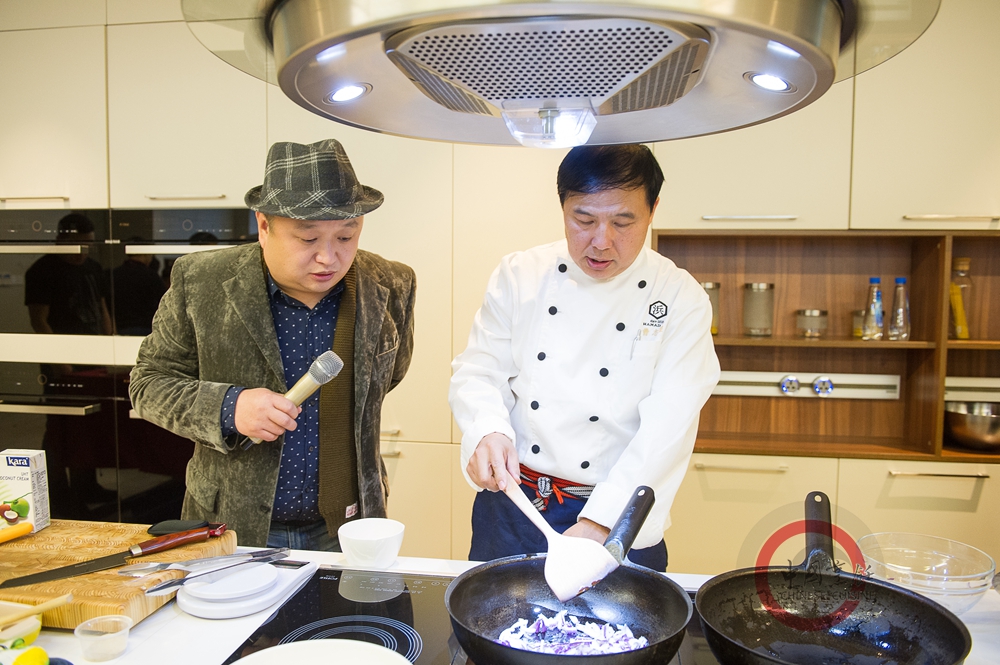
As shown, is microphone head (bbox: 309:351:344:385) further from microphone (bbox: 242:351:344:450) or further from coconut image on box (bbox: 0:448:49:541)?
coconut image on box (bbox: 0:448:49:541)

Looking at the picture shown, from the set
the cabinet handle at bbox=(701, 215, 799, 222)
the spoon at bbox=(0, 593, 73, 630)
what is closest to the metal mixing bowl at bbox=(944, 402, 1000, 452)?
the cabinet handle at bbox=(701, 215, 799, 222)

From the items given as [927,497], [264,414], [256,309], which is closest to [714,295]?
[927,497]

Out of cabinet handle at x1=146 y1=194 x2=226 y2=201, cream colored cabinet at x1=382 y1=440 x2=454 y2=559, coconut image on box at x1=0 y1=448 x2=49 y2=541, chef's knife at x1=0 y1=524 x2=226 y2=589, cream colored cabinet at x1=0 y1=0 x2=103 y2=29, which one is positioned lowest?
cream colored cabinet at x1=382 y1=440 x2=454 y2=559

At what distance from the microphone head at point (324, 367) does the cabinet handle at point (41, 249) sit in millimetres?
1954

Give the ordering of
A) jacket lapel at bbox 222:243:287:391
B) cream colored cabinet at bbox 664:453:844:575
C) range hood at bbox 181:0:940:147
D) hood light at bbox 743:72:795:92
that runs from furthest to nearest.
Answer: cream colored cabinet at bbox 664:453:844:575
jacket lapel at bbox 222:243:287:391
hood light at bbox 743:72:795:92
range hood at bbox 181:0:940:147

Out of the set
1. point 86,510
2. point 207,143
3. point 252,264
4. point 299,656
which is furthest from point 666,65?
point 86,510

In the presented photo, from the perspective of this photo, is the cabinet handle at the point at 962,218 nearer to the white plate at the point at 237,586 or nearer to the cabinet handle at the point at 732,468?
the cabinet handle at the point at 732,468

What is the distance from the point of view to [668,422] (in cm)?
134

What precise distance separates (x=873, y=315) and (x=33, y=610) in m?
2.64

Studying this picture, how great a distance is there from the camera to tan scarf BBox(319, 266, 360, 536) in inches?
62.0

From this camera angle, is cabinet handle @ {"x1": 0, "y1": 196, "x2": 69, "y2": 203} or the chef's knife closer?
the chef's knife

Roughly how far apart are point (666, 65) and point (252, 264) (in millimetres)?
1226

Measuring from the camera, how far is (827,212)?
7.98 ft

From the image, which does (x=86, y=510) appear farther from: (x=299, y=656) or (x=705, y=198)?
(x=705, y=198)
